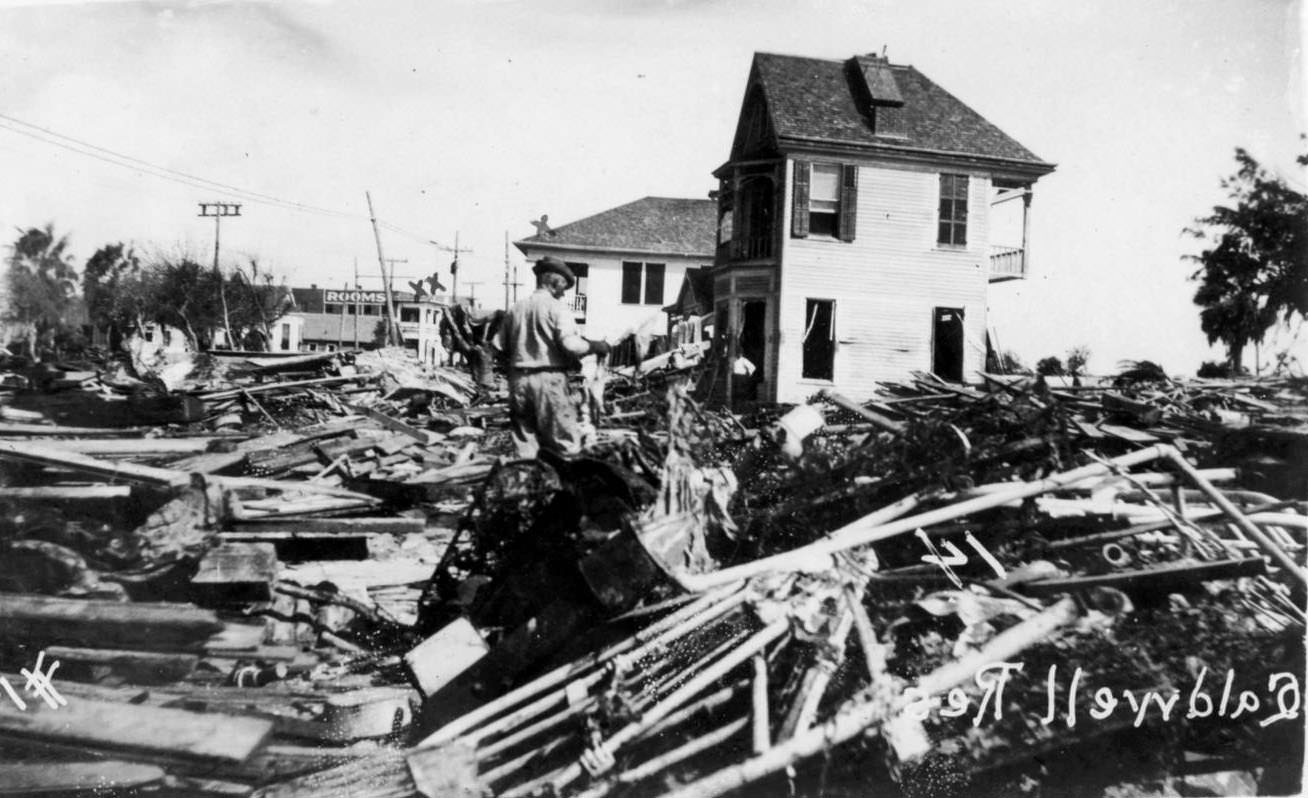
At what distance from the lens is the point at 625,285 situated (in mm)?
26125

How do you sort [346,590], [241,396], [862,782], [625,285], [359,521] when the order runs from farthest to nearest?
[625,285] → [241,396] → [359,521] → [346,590] → [862,782]

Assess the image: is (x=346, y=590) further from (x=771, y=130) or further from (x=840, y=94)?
(x=840, y=94)

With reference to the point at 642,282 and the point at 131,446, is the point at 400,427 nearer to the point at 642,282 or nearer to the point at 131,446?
the point at 131,446

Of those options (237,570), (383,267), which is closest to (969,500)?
(237,570)

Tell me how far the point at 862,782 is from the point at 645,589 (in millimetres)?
1192

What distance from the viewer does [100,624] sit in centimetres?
386

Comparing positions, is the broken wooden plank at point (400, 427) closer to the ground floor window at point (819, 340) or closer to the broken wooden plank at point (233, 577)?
the broken wooden plank at point (233, 577)

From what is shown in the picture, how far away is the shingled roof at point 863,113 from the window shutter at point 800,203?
21.8 inches

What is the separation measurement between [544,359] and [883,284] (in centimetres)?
1331

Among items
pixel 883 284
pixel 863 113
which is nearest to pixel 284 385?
pixel 883 284

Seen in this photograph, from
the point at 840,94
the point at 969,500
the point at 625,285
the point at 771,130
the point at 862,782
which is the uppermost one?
the point at 840,94

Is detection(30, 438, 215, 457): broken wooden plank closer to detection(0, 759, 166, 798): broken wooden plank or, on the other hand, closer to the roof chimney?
detection(0, 759, 166, 798): broken wooden plank

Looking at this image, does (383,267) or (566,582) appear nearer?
(566,582)

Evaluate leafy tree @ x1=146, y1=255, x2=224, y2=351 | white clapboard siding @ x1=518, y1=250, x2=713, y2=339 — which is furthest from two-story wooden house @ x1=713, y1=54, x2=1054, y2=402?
leafy tree @ x1=146, y1=255, x2=224, y2=351
